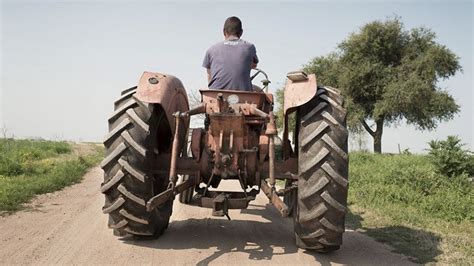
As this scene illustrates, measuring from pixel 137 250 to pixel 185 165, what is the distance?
3.61ft

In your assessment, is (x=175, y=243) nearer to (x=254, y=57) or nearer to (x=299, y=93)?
(x=299, y=93)

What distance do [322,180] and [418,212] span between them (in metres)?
4.33

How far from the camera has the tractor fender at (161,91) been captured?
523 cm

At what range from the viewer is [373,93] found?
2903 cm

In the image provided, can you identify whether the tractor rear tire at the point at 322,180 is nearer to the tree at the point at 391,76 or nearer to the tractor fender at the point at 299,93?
the tractor fender at the point at 299,93

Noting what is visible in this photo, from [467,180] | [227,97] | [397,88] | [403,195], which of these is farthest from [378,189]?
[397,88]

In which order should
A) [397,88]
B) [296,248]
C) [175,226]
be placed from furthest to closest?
1. [397,88]
2. [175,226]
3. [296,248]

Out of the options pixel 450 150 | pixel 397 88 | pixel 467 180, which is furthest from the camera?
pixel 397 88

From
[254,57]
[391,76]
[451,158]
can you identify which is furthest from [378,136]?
[254,57]

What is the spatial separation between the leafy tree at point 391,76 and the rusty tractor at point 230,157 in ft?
74.9

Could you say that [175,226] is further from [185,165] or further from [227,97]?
[227,97]

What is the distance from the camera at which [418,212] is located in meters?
8.50

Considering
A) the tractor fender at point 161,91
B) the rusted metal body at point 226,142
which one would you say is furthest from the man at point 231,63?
the tractor fender at point 161,91

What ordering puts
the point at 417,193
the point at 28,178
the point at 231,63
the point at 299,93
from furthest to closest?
1. the point at 28,178
2. the point at 417,193
3. the point at 231,63
4. the point at 299,93
